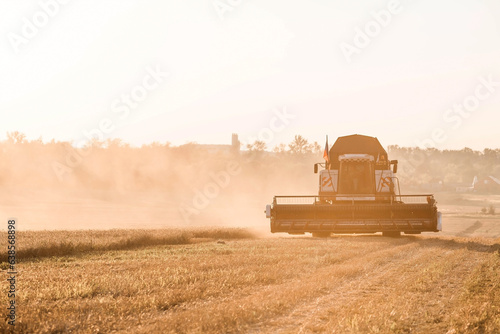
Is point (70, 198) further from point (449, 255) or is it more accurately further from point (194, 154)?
point (449, 255)

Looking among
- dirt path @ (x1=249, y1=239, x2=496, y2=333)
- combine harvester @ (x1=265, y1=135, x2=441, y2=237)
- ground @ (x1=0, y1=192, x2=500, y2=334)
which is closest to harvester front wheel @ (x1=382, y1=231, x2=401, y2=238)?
combine harvester @ (x1=265, y1=135, x2=441, y2=237)

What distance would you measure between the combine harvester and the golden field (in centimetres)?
417

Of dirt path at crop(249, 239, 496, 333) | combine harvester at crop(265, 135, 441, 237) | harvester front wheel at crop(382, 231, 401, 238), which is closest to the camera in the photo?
dirt path at crop(249, 239, 496, 333)

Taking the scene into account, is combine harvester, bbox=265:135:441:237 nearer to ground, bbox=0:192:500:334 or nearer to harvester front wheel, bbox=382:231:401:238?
harvester front wheel, bbox=382:231:401:238

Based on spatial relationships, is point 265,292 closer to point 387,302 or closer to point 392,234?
point 387,302

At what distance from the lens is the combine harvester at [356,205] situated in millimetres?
24016

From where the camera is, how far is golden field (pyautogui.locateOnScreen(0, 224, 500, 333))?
9.05 metres

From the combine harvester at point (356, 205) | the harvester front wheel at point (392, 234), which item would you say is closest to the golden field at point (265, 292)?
the combine harvester at point (356, 205)

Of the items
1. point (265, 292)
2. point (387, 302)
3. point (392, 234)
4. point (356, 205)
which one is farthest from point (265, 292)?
point (392, 234)

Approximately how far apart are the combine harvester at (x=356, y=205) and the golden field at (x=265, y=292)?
4175 millimetres

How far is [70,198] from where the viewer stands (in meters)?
71.1

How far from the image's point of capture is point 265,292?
11578 millimetres

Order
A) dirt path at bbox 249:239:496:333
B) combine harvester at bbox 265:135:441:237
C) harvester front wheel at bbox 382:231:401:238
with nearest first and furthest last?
1. dirt path at bbox 249:239:496:333
2. combine harvester at bbox 265:135:441:237
3. harvester front wheel at bbox 382:231:401:238

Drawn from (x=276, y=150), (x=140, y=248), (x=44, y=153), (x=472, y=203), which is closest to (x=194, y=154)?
(x=44, y=153)
